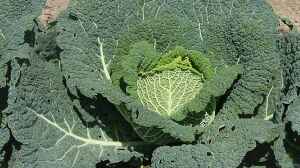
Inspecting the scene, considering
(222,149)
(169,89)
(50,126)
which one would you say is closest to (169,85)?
(169,89)

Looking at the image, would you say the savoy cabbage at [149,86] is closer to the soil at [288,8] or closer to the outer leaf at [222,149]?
the outer leaf at [222,149]

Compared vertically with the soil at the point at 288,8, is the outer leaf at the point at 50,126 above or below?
below

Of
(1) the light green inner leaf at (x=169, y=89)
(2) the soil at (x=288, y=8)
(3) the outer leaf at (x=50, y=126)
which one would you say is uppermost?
(2) the soil at (x=288, y=8)

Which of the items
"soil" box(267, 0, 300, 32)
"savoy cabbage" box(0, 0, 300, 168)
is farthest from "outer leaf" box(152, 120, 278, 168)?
"soil" box(267, 0, 300, 32)

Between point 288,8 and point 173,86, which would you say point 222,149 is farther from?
point 288,8

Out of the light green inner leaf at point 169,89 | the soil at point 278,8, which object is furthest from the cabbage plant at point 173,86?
the soil at point 278,8

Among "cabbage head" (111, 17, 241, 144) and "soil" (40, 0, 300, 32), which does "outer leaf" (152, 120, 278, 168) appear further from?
"soil" (40, 0, 300, 32)

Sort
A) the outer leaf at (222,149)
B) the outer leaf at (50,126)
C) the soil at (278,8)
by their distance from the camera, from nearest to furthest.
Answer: the outer leaf at (222,149) < the outer leaf at (50,126) < the soil at (278,8)

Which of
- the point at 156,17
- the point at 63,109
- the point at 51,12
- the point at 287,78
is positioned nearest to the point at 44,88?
the point at 63,109

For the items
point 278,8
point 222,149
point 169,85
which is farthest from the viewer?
point 278,8
